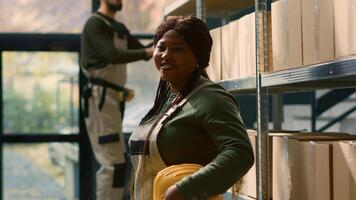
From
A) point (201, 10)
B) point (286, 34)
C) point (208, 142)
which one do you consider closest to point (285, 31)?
point (286, 34)

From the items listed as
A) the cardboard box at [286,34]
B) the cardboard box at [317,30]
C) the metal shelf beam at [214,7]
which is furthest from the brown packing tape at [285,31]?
the metal shelf beam at [214,7]

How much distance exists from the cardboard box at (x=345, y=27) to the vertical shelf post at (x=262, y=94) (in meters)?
0.65

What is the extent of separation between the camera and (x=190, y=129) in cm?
200

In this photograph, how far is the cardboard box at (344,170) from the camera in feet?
6.53

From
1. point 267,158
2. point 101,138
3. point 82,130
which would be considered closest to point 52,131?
point 82,130

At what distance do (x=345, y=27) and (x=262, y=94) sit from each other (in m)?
0.78

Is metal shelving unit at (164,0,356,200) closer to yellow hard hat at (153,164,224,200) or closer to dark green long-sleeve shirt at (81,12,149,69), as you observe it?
yellow hard hat at (153,164,224,200)

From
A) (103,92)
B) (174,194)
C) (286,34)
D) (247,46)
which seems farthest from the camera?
(103,92)

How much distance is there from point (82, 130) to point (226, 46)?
9.19ft

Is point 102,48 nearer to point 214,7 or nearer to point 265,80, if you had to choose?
point 214,7

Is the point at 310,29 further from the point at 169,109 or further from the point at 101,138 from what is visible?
the point at 101,138

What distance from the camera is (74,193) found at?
19.5ft

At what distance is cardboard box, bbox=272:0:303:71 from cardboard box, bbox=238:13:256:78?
0.25 meters

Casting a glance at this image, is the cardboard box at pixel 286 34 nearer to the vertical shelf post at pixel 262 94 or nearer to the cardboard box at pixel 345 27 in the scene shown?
the vertical shelf post at pixel 262 94
